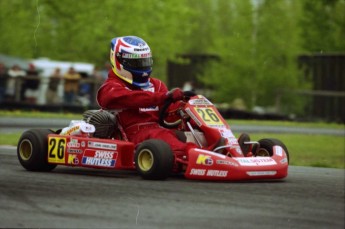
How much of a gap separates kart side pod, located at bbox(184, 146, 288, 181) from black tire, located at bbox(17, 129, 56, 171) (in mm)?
1515

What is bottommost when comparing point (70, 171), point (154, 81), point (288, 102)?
point (288, 102)

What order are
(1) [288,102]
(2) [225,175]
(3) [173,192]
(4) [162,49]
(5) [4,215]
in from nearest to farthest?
(5) [4,215], (3) [173,192], (2) [225,175], (1) [288,102], (4) [162,49]

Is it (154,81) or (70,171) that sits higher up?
(154,81)

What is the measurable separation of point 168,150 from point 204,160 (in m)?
0.34

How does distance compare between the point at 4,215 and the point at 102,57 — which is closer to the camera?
the point at 4,215

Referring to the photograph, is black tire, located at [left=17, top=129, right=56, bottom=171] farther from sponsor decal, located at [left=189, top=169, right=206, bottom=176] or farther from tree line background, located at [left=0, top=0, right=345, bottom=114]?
tree line background, located at [left=0, top=0, right=345, bottom=114]

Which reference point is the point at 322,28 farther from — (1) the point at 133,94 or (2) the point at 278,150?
(1) the point at 133,94

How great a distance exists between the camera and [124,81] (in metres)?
10.0

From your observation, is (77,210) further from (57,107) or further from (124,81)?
(57,107)

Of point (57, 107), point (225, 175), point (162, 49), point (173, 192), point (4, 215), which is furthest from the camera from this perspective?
point (162, 49)

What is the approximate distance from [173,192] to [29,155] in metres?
2.23

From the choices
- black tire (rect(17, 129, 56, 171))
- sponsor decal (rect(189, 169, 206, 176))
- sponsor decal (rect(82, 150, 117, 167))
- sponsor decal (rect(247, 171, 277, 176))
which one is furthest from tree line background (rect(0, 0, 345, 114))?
sponsor decal (rect(189, 169, 206, 176))

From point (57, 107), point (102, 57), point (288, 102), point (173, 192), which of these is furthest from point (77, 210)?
point (102, 57)

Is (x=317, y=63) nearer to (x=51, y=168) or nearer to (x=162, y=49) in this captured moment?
(x=162, y=49)
